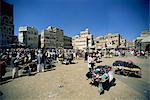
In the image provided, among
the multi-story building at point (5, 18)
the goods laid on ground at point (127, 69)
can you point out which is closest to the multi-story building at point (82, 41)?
the multi-story building at point (5, 18)

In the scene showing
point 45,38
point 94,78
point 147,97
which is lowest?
point 147,97

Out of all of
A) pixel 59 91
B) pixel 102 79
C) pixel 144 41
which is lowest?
pixel 59 91

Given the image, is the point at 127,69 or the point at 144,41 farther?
the point at 144,41

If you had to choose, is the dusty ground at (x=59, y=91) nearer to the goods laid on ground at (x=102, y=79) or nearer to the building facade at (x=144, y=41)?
the goods laid on ground at (x=102, y=79)

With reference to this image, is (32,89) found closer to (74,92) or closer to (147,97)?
(74,92)

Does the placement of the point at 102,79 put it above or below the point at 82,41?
below

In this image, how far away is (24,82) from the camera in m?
7.56

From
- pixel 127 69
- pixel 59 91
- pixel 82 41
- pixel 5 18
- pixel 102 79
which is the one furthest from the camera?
pixel 82 41

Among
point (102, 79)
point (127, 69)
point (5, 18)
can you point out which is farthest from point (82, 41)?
point (102, 79)

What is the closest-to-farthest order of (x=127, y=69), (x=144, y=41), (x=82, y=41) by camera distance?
(x=127, y=69), (x=144, y=41), (x=82, y=41)

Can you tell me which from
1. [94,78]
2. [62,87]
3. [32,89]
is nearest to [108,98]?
[94,78]

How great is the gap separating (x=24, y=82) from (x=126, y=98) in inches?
186

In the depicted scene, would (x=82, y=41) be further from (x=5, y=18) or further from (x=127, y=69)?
(x=127, y=69)

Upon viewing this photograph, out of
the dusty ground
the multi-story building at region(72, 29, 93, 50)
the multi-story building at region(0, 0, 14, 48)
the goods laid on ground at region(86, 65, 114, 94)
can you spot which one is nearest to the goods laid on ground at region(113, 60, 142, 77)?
the dusty ground
